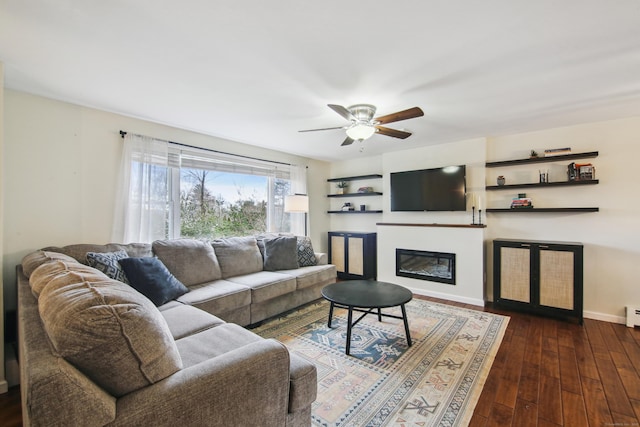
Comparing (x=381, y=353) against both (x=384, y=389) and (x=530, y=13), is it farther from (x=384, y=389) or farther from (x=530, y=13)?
(x=530, y=13)

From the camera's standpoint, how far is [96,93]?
2.44 metres

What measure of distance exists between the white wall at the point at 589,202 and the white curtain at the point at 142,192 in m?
3.89

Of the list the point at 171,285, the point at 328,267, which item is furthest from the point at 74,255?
the point at 328,267

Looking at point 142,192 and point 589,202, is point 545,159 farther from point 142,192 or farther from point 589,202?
point 142,192

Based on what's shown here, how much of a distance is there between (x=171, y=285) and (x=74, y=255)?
32.0 inches

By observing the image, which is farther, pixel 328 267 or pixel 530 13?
pixel 328 267

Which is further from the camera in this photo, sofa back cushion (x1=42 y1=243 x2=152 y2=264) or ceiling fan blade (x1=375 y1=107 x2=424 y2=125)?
sofa back cushion (x1=42 y1=243 x2=152 y2=264)

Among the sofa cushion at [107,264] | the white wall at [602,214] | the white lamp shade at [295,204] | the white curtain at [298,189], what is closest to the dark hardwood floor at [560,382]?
the white wall at [602,214]

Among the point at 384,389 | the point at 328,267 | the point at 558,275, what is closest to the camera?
the point at 384,389

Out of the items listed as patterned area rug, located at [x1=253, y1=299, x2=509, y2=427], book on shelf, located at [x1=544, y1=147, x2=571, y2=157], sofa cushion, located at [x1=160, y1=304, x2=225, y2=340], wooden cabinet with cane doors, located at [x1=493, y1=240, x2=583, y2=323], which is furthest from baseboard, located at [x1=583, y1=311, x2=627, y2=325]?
sofa cushion, located at [x1=160, y1=304, x2=225, y2=340]

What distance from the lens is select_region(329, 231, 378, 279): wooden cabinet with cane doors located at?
16.0 feet

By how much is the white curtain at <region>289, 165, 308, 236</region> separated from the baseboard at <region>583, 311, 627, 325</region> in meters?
3.99

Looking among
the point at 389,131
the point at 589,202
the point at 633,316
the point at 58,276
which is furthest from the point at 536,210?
the point at 58,276

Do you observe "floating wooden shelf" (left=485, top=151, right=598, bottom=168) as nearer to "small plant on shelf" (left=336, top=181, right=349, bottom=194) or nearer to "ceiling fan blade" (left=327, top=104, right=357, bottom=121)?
"small plant on shelf" (left=336, top=181, right=349, bottom=194)
